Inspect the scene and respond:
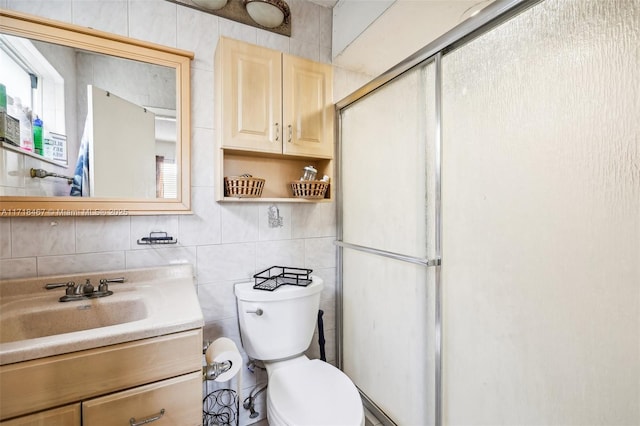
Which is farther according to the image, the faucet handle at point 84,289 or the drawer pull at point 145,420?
the faucet handle at point 84,289

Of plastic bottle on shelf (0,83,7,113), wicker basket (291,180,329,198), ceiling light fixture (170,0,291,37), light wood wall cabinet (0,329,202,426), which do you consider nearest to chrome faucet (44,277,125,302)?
light wood wall cabinet (0,329,202,426)

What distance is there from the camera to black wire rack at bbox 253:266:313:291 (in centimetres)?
143

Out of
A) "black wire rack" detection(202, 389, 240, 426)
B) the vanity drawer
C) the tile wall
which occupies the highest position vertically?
the tile wall

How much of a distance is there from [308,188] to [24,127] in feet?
3.74

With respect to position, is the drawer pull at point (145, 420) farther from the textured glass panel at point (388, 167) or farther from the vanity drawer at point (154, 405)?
the textured glass panel at point (388, 167)

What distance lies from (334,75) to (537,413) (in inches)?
68.9

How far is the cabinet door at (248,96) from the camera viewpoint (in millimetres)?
1319

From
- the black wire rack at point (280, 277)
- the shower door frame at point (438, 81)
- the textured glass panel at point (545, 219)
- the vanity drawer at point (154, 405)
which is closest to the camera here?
the textured glass panel at point (545, 219)

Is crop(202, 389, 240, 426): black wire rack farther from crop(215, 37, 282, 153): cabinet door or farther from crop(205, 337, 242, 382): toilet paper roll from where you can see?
crop(215, 37, 282, 153): cabinet door

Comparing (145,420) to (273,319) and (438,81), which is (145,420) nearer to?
(273,319)

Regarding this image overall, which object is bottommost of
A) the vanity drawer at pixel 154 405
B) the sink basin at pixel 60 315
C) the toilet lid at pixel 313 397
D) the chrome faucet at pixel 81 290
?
the toilet lid at pixel 313 397

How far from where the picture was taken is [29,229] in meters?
1.14

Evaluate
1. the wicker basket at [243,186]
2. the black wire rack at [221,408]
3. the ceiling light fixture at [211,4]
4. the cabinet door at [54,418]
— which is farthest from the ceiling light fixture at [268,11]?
the black wire rack at [221,408]

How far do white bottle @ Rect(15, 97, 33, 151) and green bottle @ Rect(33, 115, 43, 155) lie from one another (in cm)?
1
